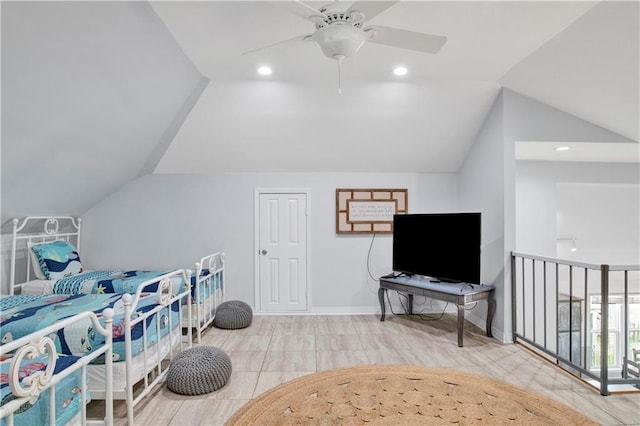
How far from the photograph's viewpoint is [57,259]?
399cm

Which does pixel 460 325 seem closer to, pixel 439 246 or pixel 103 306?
pixel 439 246

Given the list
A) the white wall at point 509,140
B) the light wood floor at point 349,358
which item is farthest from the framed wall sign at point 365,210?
the white wall at point 509,140

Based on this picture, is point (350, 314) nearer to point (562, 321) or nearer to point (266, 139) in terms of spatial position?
point (266, 139)

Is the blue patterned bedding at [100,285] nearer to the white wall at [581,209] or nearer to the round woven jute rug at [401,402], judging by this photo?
the round woven jute rug at [401,402]

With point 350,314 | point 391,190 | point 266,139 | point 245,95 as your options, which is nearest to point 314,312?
point 350,314

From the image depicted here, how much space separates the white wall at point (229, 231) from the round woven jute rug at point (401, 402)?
6.59 ft

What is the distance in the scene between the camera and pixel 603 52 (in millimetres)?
2822

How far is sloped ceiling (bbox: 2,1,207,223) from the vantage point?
223 cm

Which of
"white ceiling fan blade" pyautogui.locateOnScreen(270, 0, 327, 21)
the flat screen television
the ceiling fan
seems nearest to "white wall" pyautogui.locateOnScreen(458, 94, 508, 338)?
the flat screen television

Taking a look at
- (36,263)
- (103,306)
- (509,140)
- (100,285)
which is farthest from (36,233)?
(509,140)

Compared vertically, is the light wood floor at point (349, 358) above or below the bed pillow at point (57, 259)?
below

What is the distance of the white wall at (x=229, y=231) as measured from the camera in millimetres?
4992

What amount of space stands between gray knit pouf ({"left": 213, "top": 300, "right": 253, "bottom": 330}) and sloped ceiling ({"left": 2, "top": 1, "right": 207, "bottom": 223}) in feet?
6.85

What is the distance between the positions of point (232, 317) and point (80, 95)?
108 inches
